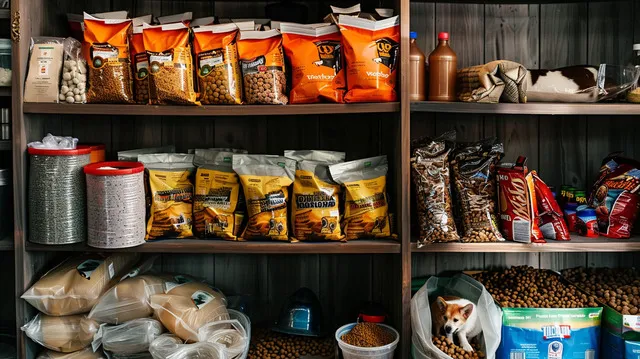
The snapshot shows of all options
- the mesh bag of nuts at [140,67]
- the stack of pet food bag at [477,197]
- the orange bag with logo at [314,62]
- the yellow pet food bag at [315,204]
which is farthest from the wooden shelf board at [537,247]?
the mesh bag of nuts at [140,67]

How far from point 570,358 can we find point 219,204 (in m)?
1.35

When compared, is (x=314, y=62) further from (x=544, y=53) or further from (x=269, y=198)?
(x=544, y=53)

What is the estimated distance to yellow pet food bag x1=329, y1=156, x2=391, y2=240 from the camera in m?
2.15

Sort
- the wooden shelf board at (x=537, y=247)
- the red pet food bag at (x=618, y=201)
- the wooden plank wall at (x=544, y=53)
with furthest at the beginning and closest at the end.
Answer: the wooden plank wall at (x=544, y=53)
the red pet food bag at (x=618, y=201)
the wooden shelf board at (x=537, y=247)

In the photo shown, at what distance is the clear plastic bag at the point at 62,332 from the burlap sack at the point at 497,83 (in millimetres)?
1555

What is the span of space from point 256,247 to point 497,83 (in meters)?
1.02

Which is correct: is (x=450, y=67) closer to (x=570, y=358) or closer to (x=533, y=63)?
(x=533, y=63)

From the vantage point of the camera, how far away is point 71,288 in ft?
6.93

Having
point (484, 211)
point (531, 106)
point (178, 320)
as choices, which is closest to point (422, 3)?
point (531, 106)

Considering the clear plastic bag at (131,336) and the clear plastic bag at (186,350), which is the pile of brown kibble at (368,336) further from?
the clear plastic bag at (131,336)

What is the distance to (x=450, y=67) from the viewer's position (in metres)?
2.18

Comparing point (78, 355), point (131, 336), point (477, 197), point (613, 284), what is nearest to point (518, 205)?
point (477, 197)

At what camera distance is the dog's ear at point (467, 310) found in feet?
6.72

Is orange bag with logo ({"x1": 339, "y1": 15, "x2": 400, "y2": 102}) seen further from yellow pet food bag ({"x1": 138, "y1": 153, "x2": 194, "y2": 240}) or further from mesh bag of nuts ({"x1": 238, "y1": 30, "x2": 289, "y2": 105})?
yellow pet food bag ({"x1": 138, "y1": 153, "x2": 194, "y2": 240})
